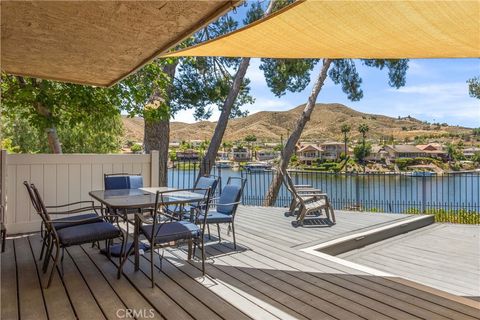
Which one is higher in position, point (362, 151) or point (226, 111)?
point (226, 111)

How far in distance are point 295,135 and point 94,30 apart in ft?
31.0

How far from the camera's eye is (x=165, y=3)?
2.06m

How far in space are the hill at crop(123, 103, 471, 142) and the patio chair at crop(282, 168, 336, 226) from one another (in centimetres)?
644

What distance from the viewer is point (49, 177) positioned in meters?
4.86


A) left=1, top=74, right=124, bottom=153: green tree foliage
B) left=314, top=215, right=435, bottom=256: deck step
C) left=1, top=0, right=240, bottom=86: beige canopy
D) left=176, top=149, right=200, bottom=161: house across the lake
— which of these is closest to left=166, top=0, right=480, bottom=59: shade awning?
left=1, top=0, right=240, bottom=86: beige canopy

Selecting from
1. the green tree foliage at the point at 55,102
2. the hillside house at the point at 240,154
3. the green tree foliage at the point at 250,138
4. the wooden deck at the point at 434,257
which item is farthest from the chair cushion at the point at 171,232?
the green tree foliage at the point at 250,138

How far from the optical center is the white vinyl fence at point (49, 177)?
456cm

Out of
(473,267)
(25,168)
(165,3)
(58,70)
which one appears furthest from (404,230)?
(25,168)

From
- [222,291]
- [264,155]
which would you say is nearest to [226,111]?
[264,155]

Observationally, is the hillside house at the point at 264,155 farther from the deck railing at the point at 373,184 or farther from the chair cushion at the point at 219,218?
the chair cushion at the point at 219,218

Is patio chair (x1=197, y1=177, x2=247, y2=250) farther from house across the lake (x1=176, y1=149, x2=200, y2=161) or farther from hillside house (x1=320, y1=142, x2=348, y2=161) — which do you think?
hillside house (x1=320, y1=142, x2=348, y2=161)

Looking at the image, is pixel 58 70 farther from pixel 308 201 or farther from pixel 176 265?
pixel 308 201

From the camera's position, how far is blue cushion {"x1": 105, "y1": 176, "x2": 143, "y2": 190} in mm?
4570

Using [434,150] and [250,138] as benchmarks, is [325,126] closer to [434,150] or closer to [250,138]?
[250,138]
